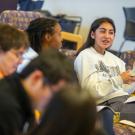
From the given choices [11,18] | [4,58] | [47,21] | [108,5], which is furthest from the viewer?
[108,5]

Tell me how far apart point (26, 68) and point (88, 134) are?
0.87 ft

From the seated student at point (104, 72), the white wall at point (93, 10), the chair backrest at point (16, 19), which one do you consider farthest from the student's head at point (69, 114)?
the white wall at point (93, 10)

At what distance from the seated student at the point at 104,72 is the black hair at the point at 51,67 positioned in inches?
52.2

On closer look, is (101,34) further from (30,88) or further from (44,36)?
(30,88)

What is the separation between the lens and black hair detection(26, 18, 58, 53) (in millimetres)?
2369

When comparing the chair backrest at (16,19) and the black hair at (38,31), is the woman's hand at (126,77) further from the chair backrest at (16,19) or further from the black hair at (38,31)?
the chair backrest at (16,19)

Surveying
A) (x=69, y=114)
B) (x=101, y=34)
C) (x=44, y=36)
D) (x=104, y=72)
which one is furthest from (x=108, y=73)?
(x=69, y=114)

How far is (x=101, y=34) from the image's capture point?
262 cm

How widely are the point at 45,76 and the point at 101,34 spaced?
1800mm

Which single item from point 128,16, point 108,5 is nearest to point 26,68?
point 128,16

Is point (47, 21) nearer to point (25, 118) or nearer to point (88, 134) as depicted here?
point (25, 118)

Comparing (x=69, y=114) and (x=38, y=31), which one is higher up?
(x=69, y=114)

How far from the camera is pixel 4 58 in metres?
1.56

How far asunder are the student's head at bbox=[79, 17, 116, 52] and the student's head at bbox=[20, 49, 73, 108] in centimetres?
162
